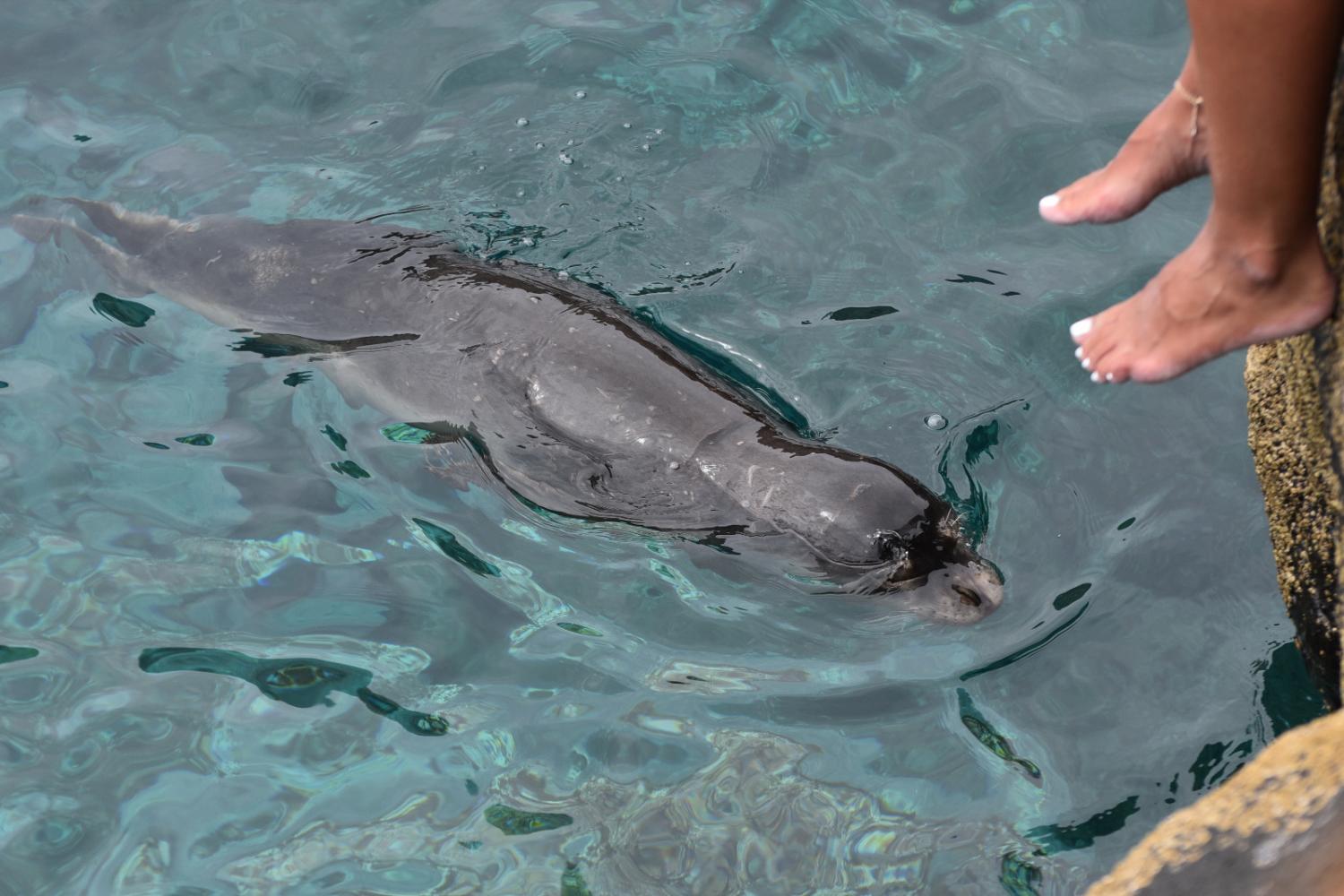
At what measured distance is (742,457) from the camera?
543 centimetres

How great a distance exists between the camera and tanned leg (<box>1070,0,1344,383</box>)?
3.20 m

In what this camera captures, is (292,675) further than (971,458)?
No

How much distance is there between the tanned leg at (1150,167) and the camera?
4.05 m

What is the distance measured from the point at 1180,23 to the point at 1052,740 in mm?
4575

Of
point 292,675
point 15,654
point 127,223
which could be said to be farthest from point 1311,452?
point 127,223

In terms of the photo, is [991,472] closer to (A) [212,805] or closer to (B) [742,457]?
(B) [742,457]

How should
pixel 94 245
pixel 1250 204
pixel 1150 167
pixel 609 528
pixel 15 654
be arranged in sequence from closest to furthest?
pixel 1250 204 < pixel 1150 167 < pixel 15 654 < pixel 609 528 < pixel 94 245

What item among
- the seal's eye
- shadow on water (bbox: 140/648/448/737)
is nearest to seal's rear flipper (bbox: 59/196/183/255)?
shadow on water (bbox: 140/648/448/737)

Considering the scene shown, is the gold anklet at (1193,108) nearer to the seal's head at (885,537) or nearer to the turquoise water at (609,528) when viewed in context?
the seal's head at (885,537)

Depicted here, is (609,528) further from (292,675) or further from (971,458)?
(971,458)

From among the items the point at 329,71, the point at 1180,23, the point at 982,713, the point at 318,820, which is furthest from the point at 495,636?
the point at 1180,23

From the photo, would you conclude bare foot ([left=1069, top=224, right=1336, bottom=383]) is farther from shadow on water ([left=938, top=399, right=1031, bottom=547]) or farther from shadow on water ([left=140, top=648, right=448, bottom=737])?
shadow on water ([left=140, top=648, right=448, bottom=737])

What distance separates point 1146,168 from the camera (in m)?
4.13

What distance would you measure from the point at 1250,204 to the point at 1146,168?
0.70m
